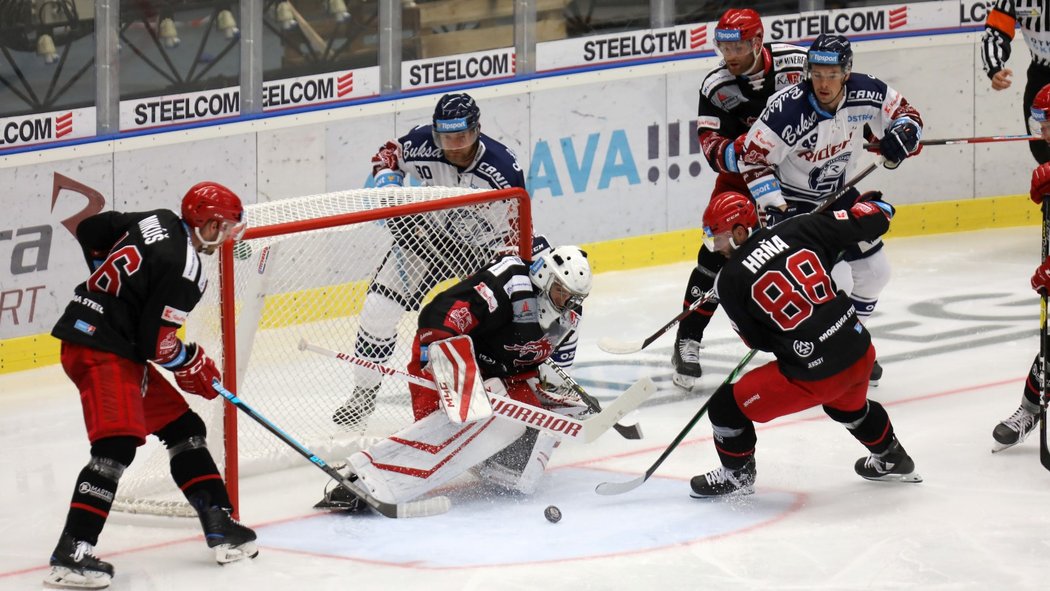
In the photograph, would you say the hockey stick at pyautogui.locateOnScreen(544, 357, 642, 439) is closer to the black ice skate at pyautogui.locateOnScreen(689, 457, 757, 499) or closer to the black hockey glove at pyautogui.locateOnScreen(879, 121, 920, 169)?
the black ice skate at pyautogui.locateOnScreen(689, 457, 757, 499)

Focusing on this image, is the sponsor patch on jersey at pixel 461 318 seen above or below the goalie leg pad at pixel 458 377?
above

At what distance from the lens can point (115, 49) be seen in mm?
6750

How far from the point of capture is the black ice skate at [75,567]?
4016 mm

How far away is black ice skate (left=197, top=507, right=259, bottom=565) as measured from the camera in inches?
167

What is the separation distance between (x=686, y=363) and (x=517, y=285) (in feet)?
4.82

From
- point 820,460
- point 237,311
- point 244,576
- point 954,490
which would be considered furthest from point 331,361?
point 954,490

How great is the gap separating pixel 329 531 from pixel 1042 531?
1.92 m

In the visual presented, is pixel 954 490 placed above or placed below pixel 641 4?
below

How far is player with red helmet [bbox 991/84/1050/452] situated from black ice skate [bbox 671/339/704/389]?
4.12 feet

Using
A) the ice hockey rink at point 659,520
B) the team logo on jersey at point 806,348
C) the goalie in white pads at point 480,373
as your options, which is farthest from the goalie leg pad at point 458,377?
the team logo on jersey at point 806,348

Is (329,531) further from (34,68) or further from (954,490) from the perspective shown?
(34,68)

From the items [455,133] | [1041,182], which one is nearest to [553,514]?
[455,133]

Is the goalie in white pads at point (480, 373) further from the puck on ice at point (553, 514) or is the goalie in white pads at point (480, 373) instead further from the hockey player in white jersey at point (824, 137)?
the hockey player in white jersey at point (824, 137)

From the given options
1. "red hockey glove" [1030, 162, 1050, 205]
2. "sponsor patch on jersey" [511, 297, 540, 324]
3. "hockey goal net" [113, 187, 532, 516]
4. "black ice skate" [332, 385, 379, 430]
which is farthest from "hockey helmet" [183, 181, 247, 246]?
"red hockey glove" [1030, 162, 1050, 205]
